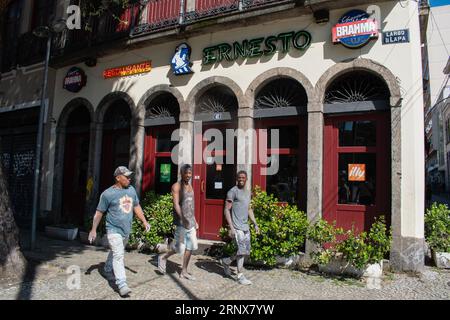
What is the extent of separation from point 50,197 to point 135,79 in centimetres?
459

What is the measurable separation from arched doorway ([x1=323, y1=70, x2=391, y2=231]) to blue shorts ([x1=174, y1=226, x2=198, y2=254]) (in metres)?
2.72

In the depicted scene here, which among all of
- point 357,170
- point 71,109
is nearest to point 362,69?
point 357,170

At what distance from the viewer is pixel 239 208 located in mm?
5930

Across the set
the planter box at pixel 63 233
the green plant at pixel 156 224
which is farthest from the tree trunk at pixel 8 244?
the planter box at pixel 63 233

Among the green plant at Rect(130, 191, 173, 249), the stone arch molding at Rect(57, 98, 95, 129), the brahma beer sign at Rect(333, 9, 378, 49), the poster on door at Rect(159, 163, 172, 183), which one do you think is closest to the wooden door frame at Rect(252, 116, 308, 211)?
the brahma beer sign at Rect(333, 9, 378, 49)

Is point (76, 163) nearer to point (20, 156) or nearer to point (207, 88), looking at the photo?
point (20, 156)

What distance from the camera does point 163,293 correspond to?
5.35 meters

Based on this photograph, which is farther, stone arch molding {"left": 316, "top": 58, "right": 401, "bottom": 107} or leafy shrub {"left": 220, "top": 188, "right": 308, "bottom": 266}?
stone arch molding {"left": 316, "top": 58, "right": 401, "bottom": 107}

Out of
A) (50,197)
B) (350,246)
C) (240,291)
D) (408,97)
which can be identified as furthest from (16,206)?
(408,97)

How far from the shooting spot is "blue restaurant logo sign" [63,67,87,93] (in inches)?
434

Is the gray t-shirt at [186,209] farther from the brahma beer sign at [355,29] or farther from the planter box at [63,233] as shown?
the planter box at [63,233]

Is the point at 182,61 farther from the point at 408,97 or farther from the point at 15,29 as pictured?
the point at 15,29

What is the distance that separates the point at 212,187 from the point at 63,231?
13.9 feet

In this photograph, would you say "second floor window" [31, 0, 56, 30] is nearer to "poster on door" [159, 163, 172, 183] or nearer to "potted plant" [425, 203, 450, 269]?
"poster on door" [159, 163, 172, 183]
